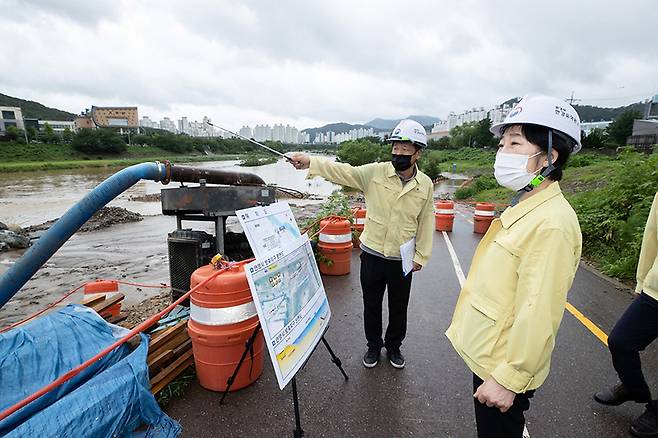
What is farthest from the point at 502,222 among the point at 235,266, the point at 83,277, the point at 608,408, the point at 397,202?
the point at 83,277

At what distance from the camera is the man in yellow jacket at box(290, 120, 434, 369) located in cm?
290

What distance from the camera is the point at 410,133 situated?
2.84 meters

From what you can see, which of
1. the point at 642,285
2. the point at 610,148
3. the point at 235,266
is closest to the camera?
the point at 642,285

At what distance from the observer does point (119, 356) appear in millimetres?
2633

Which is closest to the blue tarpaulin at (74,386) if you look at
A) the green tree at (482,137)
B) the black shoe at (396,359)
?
the black shoe at (396,359)

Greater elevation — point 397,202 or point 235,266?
point 397,202

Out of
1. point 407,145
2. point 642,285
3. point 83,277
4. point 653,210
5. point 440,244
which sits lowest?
point 83,277

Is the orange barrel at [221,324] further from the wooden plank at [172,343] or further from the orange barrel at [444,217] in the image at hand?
the orange barrel at [444,217]

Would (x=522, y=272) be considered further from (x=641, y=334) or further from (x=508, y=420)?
(x=641, y=334)

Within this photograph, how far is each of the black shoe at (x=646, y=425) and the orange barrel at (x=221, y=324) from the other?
2.89 m

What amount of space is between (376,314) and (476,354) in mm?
1609

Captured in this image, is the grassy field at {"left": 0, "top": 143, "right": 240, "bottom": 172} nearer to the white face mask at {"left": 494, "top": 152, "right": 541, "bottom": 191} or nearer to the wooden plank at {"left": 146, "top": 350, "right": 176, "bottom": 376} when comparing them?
the wooden plank at {"left": 146, "top": 350, "right": 176, "bottom": 376}

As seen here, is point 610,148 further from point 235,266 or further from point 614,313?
point 235,266

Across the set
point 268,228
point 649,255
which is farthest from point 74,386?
point 649,255
